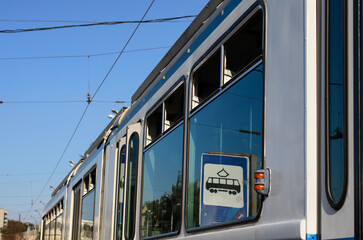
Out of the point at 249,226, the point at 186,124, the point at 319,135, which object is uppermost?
the point at 186,124

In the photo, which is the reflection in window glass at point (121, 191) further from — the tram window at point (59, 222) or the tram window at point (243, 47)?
the tram window at point (59, 222)

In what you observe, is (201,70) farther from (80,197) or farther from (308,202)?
(80,197)

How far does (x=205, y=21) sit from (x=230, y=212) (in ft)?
5.39

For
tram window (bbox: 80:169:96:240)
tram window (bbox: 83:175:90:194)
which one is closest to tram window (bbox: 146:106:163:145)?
tram window (bbox: 80:169:96:240)

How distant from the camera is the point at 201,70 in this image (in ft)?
14.9

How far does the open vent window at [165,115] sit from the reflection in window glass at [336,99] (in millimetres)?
2345

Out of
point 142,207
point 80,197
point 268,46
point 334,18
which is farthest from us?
point 80,197

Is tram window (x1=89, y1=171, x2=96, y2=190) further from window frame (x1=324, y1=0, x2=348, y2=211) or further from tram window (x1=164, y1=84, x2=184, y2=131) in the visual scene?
window frame (x1=324, y1=0, x2=348, y2=211)

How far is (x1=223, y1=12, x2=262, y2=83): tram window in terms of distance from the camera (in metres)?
3.51

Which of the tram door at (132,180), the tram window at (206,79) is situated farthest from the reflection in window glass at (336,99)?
the tram door at (132,180)

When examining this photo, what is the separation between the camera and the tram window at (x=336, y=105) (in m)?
2.50

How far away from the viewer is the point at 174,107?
5.27 metres

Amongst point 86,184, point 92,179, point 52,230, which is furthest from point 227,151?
point 52,230

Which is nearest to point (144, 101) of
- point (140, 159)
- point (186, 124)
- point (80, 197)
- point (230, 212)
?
point (140, 159)
